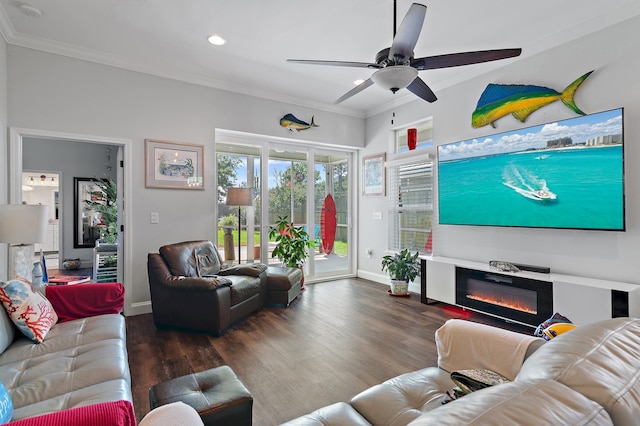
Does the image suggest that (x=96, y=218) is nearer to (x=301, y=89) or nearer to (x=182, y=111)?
(x=182, y=111)

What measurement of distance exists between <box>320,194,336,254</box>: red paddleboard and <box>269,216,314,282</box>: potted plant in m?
0.65

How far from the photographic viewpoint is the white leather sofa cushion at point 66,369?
1378mm

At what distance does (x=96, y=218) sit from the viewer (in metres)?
7.42

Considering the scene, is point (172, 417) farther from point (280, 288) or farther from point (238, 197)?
point (238, 197)

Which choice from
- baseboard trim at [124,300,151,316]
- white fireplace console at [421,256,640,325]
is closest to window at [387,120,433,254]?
white fireplace console at [421,256,640,325]

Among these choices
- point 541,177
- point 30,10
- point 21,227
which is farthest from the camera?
point 541,177

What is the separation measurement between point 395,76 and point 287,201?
3420 millimetres

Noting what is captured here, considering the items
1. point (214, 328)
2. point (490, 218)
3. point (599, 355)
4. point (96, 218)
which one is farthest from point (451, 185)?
point (96, 218)

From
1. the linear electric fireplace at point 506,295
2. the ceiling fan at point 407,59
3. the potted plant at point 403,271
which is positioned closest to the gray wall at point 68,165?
the potted plant at point 403,271

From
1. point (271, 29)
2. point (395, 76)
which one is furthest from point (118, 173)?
point (395, 76)

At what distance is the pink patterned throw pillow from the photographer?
199 centimetres

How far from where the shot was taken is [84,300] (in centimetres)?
252

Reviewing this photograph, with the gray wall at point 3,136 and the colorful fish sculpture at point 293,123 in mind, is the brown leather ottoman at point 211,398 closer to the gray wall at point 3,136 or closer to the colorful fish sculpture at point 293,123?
the gray wall at point 3,136

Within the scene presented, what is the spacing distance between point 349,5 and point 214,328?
10.5ft
